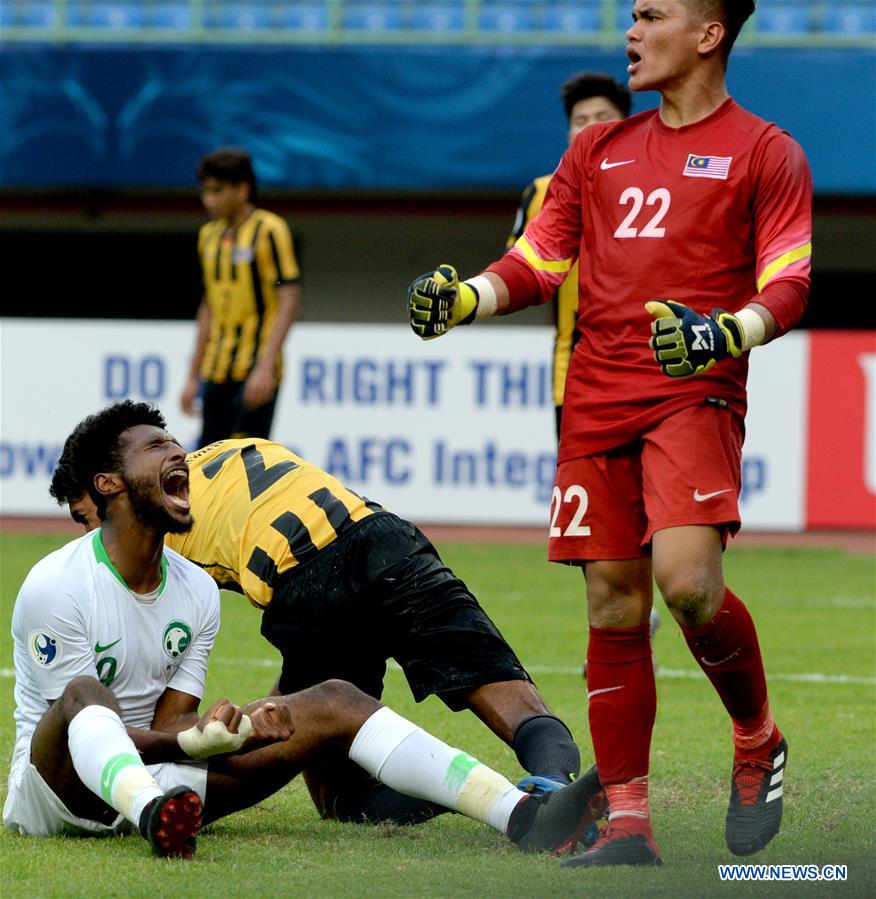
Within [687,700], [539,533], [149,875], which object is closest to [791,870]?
[149,875]

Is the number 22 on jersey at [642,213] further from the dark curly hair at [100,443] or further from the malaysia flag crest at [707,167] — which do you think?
the dark curly hair at [100,443]

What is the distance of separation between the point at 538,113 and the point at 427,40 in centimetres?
144

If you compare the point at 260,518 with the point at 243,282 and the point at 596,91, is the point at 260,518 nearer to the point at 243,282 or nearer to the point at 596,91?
the point at 596,91

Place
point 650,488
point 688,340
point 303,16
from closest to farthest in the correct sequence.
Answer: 1. point 688,340
2. point 650,488
3. point 303,16

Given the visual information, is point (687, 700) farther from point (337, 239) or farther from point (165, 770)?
point (337, 239)

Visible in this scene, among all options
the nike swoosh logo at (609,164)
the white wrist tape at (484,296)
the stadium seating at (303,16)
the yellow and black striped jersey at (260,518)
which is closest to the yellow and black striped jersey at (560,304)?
the yellow and black striped jersey at (260,518)

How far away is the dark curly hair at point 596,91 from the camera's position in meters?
7.04

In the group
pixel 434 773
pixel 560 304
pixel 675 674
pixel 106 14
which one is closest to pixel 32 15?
pixel 106 14

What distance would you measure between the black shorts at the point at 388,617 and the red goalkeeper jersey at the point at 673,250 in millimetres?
595

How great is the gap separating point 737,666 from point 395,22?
14826mm

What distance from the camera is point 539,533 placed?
43.1ft

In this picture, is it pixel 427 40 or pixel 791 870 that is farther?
pixel 427 40

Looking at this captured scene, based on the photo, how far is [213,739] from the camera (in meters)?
3.99

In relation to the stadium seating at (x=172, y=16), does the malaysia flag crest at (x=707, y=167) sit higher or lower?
lower
